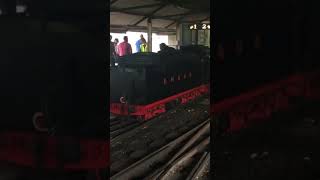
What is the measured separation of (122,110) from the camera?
24.2 feet

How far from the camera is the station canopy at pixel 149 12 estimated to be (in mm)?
6746

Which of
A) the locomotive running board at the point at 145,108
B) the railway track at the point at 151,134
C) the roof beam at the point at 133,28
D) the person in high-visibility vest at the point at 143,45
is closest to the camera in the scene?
the railway track at the point at 151,134

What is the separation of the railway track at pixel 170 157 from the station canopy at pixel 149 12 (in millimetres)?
2332

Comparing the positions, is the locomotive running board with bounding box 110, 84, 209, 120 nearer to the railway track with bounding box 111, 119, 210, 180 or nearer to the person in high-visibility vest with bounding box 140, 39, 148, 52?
the railway track with bounding box 111, 119, 210, 180

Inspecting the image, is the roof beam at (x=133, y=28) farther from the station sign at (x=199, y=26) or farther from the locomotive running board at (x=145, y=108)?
the locomotive running board at (x=145, y=108)

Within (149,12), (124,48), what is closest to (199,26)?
(149,12)

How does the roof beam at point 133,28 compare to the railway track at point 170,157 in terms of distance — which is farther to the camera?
the roof beam at point 133,28
